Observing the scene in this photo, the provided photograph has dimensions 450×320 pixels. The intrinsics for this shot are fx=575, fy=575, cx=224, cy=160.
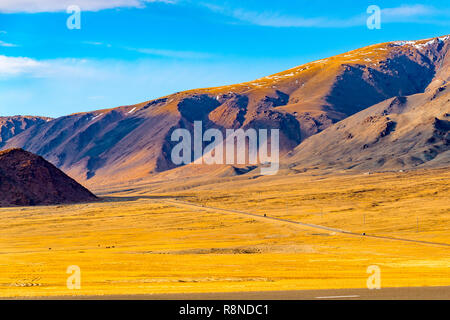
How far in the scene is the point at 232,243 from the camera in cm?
9044

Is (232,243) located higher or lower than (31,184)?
lower

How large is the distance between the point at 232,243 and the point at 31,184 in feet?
382

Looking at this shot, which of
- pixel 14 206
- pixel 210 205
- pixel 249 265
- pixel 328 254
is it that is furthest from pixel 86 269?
pixel 14 206

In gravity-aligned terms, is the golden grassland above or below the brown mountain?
below

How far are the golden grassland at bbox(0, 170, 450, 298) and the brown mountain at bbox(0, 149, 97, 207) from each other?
599 inches

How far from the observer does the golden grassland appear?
132 feet

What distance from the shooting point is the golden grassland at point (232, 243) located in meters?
40.3

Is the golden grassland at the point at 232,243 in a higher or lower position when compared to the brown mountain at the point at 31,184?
lower

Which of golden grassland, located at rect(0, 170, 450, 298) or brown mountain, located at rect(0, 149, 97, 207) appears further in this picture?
brown mountain, located at rect(0, 149, 97, 207)

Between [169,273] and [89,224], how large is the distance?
279 feet

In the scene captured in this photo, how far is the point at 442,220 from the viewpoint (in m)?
115

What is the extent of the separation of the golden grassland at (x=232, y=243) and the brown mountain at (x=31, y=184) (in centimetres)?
1523

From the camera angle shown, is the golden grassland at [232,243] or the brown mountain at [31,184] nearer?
the golden grassland at [232,243]
